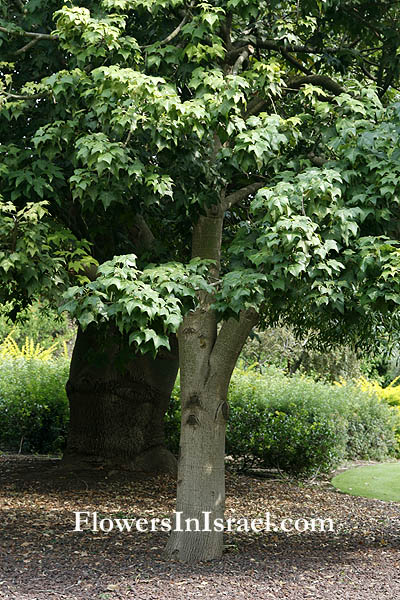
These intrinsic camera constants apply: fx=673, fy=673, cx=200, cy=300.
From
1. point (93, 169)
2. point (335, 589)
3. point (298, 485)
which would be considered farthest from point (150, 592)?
point (298, 485)

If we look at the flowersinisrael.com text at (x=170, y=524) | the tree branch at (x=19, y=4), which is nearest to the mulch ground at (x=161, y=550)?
the flowersinisrael.com text at (x=170, y=524)

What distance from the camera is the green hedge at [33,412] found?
1180 centimetres

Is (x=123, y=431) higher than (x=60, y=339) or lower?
lower

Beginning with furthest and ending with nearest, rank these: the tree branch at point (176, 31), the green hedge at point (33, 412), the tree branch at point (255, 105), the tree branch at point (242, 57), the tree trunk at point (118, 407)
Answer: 1. the green hedge at point (33, 412)
2. the tree trunk at point (118, 407)
3. the tree branch at point (255, 105)
4. the tree branch at point (242, 57)
5. the tree branch at point (176, 31)

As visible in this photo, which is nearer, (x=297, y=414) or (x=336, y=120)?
(x=336, y=120)

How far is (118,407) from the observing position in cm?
913

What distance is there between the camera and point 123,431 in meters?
9.20

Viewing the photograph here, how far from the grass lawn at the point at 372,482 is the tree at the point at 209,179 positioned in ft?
17.7

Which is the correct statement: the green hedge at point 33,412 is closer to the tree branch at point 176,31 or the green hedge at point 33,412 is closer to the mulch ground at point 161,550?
the mulch ground at point 161,550

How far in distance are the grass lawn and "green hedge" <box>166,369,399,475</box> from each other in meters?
0.39

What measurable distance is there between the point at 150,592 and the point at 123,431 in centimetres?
453

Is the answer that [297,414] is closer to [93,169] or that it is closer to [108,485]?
[108,485]

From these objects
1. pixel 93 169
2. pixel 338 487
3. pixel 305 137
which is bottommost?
pixel 338 487

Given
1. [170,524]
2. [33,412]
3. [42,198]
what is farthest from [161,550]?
[33,412]
